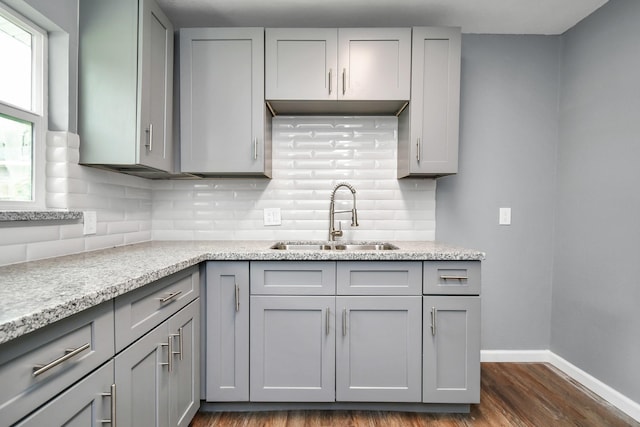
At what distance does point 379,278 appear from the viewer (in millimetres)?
1752

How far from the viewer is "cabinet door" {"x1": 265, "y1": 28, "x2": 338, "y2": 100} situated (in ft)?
6.50

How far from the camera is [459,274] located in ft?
5.70

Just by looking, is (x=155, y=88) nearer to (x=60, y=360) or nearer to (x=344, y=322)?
(x=60, y=360)

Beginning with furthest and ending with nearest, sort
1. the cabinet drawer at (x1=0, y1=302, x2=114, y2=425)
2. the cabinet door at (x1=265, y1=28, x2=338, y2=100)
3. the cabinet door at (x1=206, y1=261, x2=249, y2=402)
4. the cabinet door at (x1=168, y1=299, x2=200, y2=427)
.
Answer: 1. the cabinet door at (x1=265, y1=28, x2=338, y2=100)
2. the cabinet door at (x1=206, y1=261, x2=249, y2=402)
3. the cabinet door at (x1=168, y1=299, x2=200, y2=427)
4. the cabinet drawer at (x1=0, y1=302, x2=114, y2=425)

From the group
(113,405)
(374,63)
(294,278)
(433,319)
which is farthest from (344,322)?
(374,63)

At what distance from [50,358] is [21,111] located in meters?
1.21

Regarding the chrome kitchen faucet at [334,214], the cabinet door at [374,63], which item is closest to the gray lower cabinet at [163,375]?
the chrome kitchen faucet at [334,214]

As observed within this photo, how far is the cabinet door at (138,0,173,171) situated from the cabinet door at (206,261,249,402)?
0.71 m

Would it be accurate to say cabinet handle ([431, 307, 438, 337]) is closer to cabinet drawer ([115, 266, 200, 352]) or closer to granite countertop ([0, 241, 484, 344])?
granite countertop ([0, 241, 484, 344])

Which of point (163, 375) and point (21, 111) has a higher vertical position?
point (21, 111)

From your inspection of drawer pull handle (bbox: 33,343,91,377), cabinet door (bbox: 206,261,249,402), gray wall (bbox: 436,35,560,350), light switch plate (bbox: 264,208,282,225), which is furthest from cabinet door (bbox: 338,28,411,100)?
drawer pull handle (bbox: 33,343,91,377)

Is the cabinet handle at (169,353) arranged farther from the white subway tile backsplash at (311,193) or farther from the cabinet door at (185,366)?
the white subway tile backsplash at (311,193)

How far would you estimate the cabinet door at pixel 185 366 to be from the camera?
143 cm

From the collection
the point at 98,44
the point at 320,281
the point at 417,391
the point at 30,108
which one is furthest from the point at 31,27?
the point at 417,391
